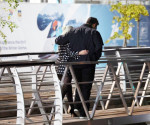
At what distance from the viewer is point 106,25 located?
16328 mm

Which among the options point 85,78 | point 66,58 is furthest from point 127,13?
point 85,78

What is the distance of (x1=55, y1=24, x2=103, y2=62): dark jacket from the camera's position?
683 cm

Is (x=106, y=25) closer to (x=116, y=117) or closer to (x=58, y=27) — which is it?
(x=58, y=27)

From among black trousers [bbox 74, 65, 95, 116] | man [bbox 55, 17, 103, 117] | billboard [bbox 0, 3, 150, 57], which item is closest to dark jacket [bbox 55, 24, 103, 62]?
man [bbox 55, 17, 103, 117]

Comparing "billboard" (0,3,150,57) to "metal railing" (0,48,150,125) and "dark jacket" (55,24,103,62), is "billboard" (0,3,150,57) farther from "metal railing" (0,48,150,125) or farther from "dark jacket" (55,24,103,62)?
"dark jacket" (55,24,103,62)

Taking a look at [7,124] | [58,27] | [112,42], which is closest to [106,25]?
[112,42]

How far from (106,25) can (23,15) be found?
3052 millimetres

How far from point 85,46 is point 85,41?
7 cm

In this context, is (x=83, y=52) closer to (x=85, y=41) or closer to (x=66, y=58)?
(x=85, y=41)

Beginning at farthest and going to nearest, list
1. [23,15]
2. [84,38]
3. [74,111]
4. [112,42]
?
[112,42] < [23,15] < [74,111] < [84,38]

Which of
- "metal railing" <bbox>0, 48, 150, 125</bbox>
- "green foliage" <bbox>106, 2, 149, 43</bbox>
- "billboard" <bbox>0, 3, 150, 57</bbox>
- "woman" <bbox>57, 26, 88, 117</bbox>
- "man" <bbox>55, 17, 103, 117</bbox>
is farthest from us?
"billboard" <bbox>0, 3, 150, 57</bbox>

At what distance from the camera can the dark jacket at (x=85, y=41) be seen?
22.4 ft

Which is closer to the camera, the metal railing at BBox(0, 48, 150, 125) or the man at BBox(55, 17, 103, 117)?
the metal railing at BBox(0, 48, 150, 125)

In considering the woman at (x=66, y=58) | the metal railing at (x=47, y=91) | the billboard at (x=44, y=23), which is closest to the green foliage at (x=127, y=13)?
the billboard at (x=44, y=23)
